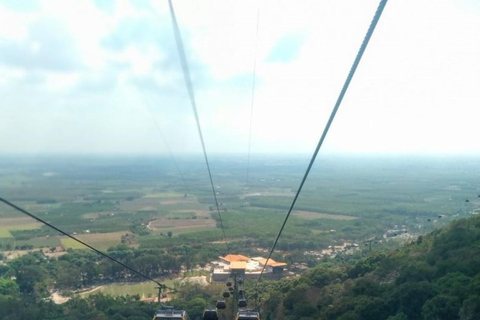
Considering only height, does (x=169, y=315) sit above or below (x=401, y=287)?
above

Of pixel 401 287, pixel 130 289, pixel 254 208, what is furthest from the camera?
pixel 254 208

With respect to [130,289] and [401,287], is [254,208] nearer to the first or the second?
[130,289]

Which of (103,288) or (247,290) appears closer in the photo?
(247,290)

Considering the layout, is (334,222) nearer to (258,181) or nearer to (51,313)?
(258,181)

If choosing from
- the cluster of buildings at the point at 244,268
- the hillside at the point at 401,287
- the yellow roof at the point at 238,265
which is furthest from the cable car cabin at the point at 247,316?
the yellow roof at the point at 238,265

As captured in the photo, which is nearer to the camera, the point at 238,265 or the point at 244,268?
the point at 244,268

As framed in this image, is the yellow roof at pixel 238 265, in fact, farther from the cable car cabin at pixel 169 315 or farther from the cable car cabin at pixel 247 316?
the cable car cabin at pixel 169 315

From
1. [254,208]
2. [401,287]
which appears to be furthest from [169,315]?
[254,208]

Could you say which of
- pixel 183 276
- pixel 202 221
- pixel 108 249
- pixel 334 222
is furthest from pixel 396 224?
pixel 108 249

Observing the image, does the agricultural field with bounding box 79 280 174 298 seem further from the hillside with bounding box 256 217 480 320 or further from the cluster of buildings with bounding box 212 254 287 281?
the hillside with bounding box 256 217 480 320
